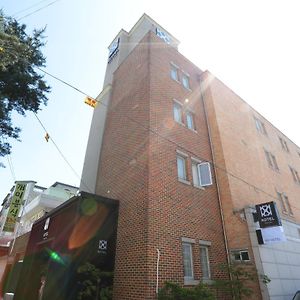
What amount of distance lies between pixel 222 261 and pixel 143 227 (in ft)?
14.9

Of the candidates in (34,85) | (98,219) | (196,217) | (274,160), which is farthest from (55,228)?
(274,160)

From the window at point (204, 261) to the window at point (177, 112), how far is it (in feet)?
21.9

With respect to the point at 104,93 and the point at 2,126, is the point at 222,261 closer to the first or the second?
the point at 2,126

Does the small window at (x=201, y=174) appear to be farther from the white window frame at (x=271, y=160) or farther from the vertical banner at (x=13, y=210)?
the vertical banner at (x=13, y=210)

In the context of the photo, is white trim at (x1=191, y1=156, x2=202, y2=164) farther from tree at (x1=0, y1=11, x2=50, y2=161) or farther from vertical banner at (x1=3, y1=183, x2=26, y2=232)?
vertical banner at (x1=3, y1=183, x2=26, y2=232)

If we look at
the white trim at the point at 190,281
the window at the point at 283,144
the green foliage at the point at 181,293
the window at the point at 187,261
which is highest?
the window at the point at 283,144

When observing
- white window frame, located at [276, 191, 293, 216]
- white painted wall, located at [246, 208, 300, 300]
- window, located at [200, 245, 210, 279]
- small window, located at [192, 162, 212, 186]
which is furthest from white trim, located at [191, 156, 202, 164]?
white window frame, located at [276, 191, 293, 216]

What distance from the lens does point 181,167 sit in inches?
462

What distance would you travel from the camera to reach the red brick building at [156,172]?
28.7ft

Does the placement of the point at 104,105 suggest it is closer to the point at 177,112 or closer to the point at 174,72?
the point at 177,112

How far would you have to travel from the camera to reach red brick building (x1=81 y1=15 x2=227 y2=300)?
8.75 metres

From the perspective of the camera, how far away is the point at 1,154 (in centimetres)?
1173

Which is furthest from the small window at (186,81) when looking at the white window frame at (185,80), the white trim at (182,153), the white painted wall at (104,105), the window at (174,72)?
the white trim at (182,153)

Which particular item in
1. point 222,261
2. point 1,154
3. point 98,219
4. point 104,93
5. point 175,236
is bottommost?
point 222,261
